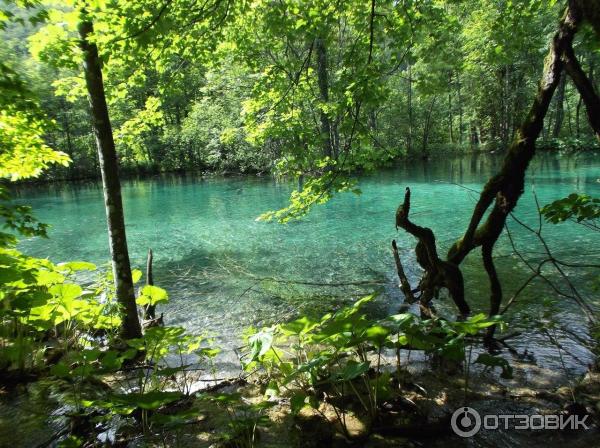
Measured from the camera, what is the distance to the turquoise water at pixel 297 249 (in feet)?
24.2

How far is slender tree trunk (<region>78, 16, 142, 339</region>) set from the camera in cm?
491

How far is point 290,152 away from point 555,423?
527cm

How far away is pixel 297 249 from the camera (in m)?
12.3

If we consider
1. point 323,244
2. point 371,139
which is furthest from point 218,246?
point 371,139

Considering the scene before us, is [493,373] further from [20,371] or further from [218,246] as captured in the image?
[218,246]

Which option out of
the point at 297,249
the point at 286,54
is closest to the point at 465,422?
the point at 286,54

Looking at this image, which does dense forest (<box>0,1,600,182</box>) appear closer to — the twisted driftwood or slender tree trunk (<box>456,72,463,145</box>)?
the twisted driftwood

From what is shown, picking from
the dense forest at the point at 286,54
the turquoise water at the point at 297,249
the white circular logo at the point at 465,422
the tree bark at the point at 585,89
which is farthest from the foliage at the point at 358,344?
the dense forest at the point at 286,54

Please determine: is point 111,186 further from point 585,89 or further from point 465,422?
point 585,89

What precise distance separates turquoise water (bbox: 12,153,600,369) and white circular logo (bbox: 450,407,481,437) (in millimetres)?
2092

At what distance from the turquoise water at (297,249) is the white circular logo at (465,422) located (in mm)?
2092

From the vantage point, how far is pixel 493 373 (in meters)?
4.14

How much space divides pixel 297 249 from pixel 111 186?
7.63 meters

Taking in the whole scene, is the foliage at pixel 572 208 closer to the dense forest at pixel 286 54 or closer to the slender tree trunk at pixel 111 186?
the dense forest at pixel 286 54
